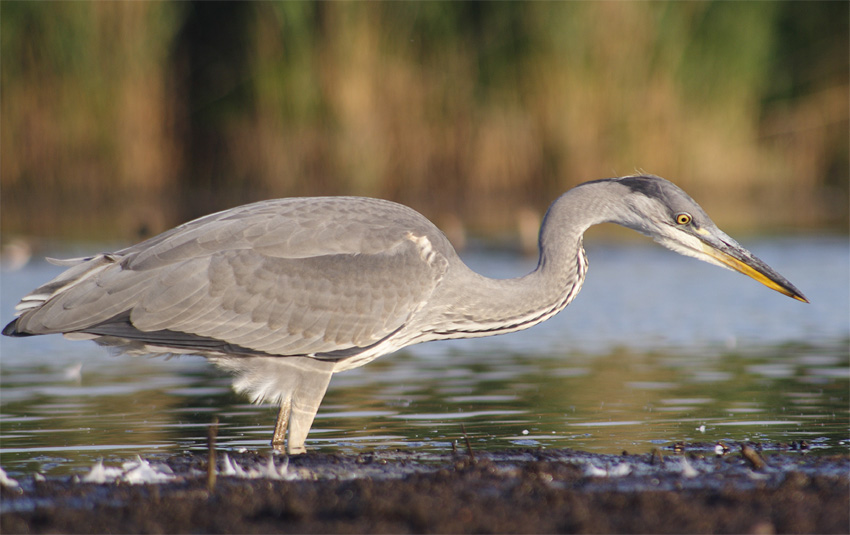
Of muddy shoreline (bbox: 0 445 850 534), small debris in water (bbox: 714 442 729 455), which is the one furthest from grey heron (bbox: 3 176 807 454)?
small debris in water (bbox: 714 442 729 455)

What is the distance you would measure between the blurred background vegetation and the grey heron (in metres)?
11.1

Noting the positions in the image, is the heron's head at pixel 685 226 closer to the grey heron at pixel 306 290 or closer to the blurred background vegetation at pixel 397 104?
the grey heron at pixel 306 290

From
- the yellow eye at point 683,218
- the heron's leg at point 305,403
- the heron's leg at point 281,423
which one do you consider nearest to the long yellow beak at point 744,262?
the yellow eye at point 683,218

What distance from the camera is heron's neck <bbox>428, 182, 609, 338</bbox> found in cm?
657

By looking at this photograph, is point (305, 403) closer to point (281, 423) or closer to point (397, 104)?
point (281, 423)

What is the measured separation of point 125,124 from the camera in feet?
63.8

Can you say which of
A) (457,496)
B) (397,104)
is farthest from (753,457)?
(397,104)

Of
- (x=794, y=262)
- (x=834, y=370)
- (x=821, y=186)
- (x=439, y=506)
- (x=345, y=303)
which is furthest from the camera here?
(x=821, y=186)

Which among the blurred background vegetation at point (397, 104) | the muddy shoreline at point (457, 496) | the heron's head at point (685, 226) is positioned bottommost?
the muddy shoreline at point (457, 496)

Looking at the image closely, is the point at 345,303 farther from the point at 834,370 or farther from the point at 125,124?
the point at 125,124

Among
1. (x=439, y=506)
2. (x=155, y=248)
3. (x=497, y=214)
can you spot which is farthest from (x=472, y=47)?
(x=439, y=506)

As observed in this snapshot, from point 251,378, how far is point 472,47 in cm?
1336

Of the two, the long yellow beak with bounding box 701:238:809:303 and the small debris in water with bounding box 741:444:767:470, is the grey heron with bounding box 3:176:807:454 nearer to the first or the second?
the long yellow beak with bounding box 701:238:809:303

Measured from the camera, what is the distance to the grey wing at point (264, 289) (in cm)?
638
